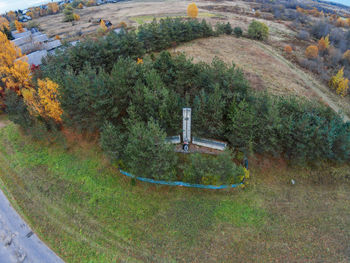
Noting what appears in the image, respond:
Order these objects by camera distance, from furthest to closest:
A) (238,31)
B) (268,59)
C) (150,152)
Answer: (238,31) < (268,59) < (150,152)

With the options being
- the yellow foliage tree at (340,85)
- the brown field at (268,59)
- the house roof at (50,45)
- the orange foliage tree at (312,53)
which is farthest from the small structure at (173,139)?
the orange foliage tree at (312,53)

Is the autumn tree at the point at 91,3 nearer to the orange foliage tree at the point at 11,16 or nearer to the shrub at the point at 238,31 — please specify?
the orange foliage tree at the point at 11,16

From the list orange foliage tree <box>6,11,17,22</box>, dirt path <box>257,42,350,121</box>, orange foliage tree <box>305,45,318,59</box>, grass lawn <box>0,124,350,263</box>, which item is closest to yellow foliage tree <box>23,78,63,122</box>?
grass lawn <box>0,124,350,263</box>

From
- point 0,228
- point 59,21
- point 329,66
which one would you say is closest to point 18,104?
point 0,228

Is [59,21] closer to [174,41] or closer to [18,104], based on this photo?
[174,41]

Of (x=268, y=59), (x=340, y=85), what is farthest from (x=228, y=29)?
(x=340, y=85)

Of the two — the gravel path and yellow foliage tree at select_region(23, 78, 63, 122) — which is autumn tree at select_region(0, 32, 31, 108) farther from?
the gravel path

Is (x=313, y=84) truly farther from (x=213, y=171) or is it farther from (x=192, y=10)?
(x=192, y=10)
